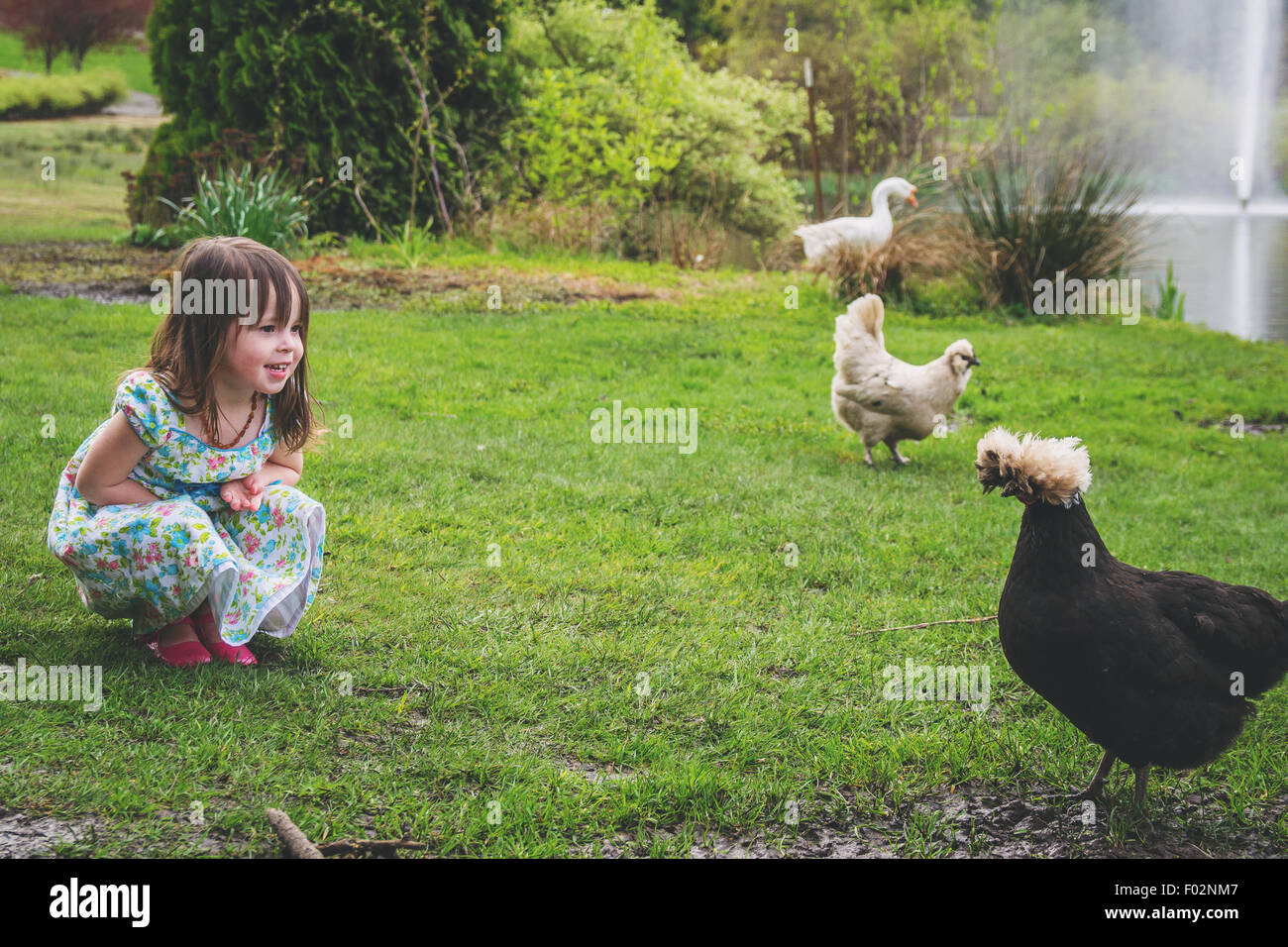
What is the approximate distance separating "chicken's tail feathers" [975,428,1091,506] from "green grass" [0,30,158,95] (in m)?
14.7

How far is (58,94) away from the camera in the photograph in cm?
1430

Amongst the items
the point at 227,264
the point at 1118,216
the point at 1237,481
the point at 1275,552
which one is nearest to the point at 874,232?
the point at 1118,216

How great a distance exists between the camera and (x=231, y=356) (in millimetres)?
Answer: 3027

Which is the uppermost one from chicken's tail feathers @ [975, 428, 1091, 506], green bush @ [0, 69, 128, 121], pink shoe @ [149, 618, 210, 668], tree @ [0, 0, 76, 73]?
tree @ [0, 0, 76, 73]

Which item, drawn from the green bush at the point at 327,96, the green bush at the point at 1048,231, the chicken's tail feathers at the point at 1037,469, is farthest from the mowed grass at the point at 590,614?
the green bush at the point at 327,96

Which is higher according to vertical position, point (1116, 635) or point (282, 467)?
point (282, 467)

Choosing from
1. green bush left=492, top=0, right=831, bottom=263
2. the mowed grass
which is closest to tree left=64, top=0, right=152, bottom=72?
green bush left=492, top=0, right=831, bottom=263

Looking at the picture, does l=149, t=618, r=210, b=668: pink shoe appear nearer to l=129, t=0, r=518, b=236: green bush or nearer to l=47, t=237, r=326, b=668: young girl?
l=47, t=237, r=326, b=668: young girl

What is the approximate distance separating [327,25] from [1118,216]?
9.16 metres

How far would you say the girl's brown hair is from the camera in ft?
9.68

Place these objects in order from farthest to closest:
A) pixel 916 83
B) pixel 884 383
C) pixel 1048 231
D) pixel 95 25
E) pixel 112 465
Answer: pixel 916 83, pixel 95 25, pixel 1048 231, pixel 884 383, pixel 112 465

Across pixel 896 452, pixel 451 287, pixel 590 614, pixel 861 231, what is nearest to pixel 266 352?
pixel 590 614

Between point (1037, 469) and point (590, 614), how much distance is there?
1.85 metres

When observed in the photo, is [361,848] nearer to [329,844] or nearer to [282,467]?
[329,844]
